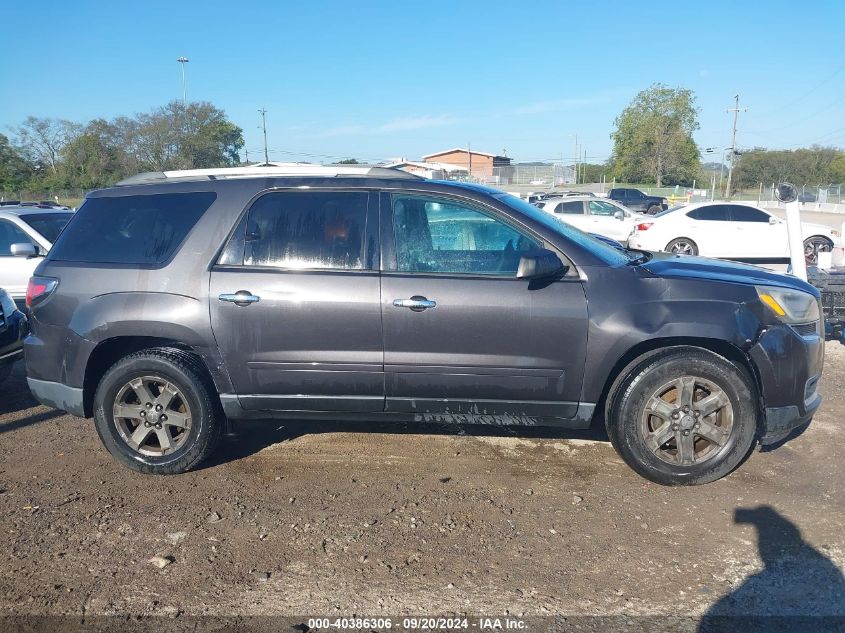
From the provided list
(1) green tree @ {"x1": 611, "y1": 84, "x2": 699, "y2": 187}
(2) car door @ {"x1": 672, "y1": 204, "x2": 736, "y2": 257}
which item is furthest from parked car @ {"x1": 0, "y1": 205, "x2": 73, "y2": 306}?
(1) green tree @ {"x1": 611, "y1": 84, "x2": 699, "y2": 187}

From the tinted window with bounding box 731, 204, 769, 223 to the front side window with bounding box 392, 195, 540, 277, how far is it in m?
12.4

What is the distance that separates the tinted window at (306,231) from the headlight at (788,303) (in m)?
2.39

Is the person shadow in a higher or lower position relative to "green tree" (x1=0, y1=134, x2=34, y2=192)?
lower

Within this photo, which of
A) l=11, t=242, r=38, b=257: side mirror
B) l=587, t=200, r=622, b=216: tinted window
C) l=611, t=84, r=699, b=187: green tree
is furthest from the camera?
l=611, t=84, r=699, b=187: green tree

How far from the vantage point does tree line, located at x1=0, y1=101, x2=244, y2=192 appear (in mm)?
37375

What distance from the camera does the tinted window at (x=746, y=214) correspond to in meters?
14.6

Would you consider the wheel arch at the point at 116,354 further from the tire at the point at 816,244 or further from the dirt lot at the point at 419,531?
the tire at the point at 816,244

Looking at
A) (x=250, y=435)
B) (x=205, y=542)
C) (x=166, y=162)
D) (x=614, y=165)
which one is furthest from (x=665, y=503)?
(x=614, y=165)

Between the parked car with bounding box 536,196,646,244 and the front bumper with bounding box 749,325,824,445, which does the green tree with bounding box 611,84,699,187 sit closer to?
the parked car with bounding box 536,196,646,244

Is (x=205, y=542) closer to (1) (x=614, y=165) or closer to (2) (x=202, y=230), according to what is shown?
(2) (x=202, y=230)

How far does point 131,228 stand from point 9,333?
2320 mm

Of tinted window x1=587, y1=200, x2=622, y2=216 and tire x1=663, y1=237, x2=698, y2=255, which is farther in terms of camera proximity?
tinted window x1=587, y1=200, x2=622, y2=216

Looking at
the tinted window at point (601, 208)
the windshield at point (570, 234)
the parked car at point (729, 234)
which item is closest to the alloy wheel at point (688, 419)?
the windshield at point (570, 234)

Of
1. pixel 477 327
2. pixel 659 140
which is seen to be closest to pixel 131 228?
pixel 477 327
